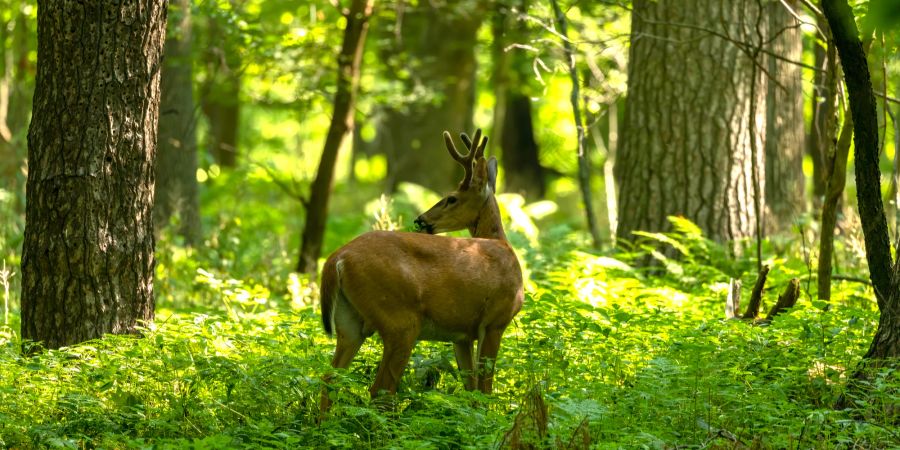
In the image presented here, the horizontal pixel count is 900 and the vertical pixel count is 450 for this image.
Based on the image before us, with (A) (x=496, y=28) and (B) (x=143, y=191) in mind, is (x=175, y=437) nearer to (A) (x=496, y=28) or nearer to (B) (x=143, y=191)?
(B) (x=143, y=191)

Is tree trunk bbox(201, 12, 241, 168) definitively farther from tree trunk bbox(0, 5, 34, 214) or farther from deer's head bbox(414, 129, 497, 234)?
deer's head bbox(414, 129, 497, 234)

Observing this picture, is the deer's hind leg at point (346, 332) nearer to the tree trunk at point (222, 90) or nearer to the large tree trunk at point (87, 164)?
the large tree trunk at point (87, 164)

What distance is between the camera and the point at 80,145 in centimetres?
654

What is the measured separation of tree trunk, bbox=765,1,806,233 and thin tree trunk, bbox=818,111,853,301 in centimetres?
437

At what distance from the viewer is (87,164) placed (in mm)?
6547

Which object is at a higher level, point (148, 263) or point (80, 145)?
point (80, 145)

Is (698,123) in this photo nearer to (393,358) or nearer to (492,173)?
(492,173)

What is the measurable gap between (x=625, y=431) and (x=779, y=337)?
78.6 inches

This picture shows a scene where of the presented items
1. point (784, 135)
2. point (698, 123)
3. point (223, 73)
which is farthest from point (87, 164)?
point (784, 135)

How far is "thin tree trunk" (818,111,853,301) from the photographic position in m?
7.06

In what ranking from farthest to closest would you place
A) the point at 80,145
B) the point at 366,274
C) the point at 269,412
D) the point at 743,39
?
1. the point at 743,39
2. the point at 80,145
3. the point at 366,274
4. the point at 269,412

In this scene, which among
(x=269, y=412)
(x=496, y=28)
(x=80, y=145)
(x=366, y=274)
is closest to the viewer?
(x=269, y=412)

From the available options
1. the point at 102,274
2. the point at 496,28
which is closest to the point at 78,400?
the point at 102,274

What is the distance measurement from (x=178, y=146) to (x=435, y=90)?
234 inches
